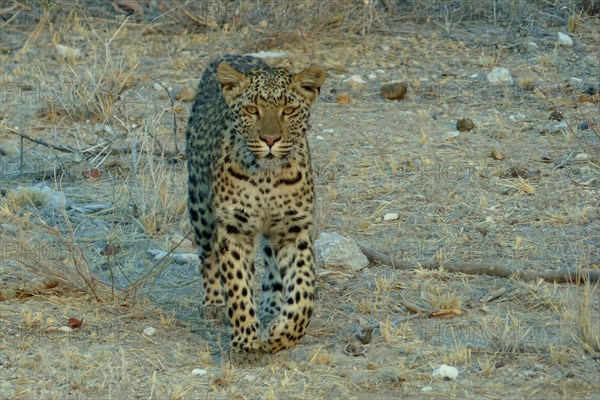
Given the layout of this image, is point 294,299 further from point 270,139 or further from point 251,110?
point 251,110

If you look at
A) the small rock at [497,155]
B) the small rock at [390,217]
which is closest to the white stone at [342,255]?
the small rock at [390,217]

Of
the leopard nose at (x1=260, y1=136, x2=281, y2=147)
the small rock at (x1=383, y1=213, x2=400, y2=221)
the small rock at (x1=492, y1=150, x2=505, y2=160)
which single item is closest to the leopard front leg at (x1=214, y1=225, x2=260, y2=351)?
the leopard nose at (x1=260, y1=136, x2=281, y2=147)

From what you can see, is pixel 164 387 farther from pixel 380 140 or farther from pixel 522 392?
pixel 380 140

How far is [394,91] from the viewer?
11484 mm

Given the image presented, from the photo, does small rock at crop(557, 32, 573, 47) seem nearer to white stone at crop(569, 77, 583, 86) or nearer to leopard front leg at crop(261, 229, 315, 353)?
white stone at crop(569, 77, 583, 86)

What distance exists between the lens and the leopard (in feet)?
21.2

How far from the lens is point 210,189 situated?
6980 millimetres

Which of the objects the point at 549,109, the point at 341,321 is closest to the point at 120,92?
the point at 549,109

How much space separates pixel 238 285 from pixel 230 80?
1053 mm

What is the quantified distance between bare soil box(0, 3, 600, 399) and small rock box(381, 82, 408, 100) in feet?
0.41

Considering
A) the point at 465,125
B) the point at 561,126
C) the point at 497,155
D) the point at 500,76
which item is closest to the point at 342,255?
the point at 497,155

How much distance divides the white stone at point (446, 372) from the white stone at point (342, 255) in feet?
5.70

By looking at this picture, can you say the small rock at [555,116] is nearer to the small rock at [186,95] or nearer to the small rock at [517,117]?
the small rock at [517,117]

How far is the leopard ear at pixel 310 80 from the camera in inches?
257
